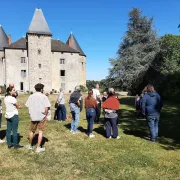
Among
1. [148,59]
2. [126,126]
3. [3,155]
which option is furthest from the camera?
[148,59]

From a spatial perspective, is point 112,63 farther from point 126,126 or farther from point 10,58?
point 10,58

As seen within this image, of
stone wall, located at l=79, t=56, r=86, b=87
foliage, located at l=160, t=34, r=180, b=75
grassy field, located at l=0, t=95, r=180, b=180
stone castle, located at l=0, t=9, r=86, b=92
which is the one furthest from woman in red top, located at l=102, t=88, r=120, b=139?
stone wall, located at l=79, t=56, r=86, b=87

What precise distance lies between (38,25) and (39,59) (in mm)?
6496

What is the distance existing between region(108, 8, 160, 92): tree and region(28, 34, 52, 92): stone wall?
63.0 ft

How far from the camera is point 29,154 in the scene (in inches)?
286

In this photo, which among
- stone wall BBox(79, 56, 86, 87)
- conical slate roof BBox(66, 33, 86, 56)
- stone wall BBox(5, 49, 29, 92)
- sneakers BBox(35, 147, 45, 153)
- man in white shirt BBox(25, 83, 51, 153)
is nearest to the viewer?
man in white shirt BBox(25, 83, 51, 153)

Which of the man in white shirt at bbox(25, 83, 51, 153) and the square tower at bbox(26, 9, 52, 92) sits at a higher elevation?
the square tower at bbox(26, 9, 52, 92)

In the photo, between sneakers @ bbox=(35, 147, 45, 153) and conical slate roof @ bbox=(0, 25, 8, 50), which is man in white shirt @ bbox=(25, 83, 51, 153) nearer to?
sneakers @ bbox=(35, 147, 45, 153)

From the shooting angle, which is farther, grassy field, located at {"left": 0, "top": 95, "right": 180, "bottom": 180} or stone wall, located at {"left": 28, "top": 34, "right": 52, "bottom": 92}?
stone wall, located at {"left": 28, "top": 34, "right": 52, "bottom": 92}

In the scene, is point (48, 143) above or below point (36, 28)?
below

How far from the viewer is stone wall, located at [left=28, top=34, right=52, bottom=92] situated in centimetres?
4481

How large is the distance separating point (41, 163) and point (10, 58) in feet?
138

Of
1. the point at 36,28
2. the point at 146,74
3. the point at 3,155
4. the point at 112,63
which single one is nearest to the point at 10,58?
the point at 36,28

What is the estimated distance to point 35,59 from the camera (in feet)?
148
